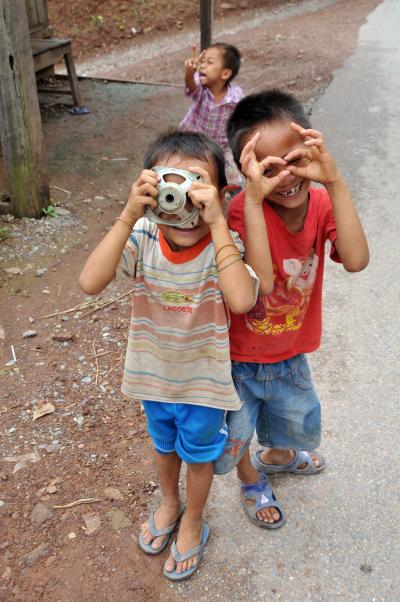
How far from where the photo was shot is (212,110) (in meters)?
4.51

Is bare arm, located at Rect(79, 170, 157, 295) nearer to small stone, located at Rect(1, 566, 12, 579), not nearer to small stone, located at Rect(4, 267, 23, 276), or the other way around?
small stone, located at Rect(1, 566, 12, 579)

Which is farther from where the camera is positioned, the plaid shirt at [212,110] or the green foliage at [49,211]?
the green foliage at [49,211]

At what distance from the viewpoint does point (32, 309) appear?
3.67m

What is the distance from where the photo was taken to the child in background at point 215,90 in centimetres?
443

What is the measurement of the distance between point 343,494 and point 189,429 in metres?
0.96

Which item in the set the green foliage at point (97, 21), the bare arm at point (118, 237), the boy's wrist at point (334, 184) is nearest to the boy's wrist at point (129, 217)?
the bare arm at point (118, 237)

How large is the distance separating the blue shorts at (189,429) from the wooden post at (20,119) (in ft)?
10.2

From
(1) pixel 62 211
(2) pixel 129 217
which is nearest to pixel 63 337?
(1) pixel 62 211

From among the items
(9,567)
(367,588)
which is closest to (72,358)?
(9,567)

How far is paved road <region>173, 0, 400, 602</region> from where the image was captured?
209 cm

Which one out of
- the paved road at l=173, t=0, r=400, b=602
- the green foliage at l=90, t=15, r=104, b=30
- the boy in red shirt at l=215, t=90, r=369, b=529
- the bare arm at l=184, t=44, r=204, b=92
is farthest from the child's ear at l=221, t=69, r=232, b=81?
Result: the green foliage at l=90, t=15, r=104, b=30

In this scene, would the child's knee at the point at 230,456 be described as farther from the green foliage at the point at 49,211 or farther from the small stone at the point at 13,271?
the green foliage at the point at 49,211

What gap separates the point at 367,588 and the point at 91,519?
1.09 m

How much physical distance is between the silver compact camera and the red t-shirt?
23 centimetres
